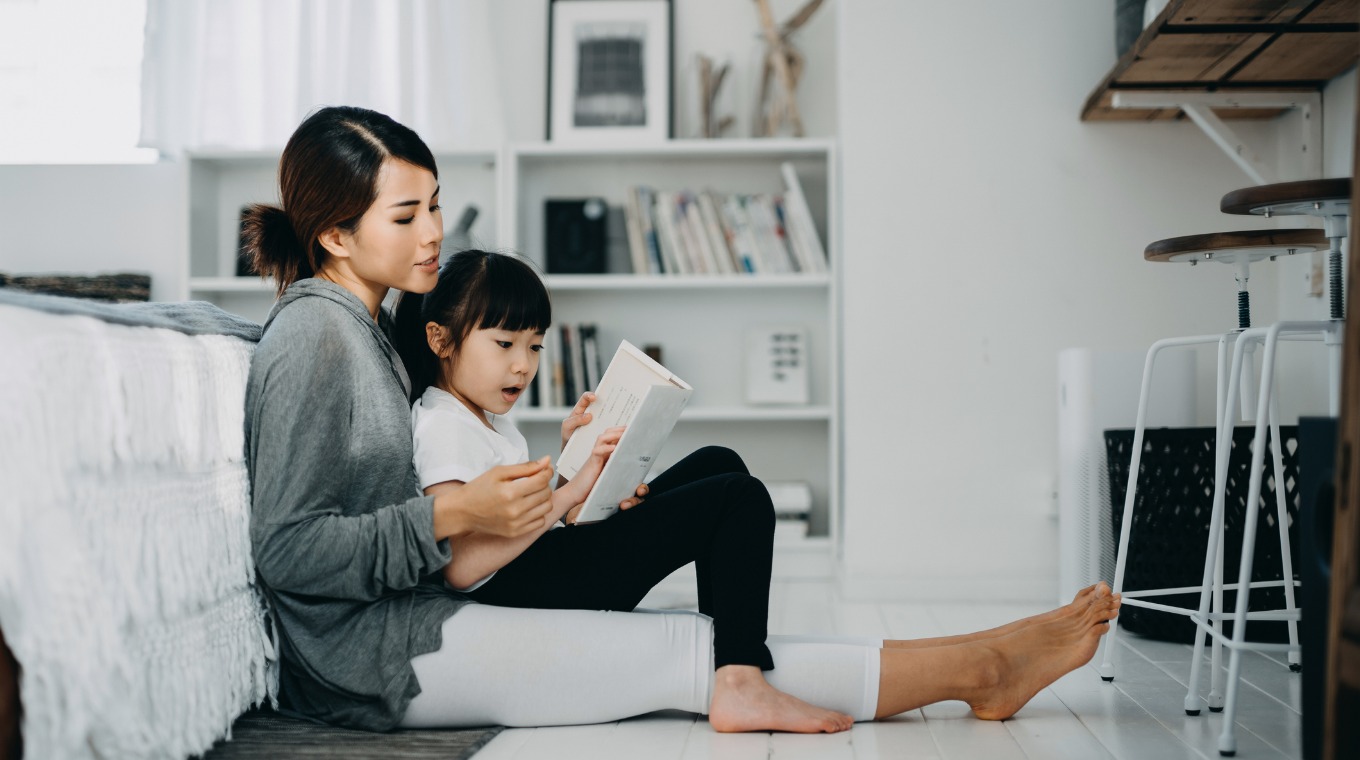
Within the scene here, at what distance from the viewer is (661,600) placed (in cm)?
260

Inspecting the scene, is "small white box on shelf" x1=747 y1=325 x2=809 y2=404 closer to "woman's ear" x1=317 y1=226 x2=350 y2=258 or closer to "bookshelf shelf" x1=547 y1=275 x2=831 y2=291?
"bookshelf shelf" x1=547 y1=275 x2=831 y2=291

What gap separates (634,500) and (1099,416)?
1227mm

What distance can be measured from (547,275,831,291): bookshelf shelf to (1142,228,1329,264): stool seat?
1.30 m

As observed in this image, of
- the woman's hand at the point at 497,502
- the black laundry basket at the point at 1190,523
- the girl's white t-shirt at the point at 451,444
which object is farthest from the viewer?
the black laundry basket at the point at 1190,523

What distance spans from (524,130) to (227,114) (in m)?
0.80

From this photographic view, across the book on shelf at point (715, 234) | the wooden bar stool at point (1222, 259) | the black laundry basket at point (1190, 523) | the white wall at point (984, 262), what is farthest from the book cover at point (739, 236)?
the wooden bar stool at point (1222, 259)

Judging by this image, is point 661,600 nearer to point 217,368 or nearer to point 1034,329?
point 1034,329

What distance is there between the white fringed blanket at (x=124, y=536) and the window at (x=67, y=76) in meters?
2.16

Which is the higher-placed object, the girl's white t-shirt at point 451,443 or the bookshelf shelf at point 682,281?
the bookshelf shelf at point 682,281

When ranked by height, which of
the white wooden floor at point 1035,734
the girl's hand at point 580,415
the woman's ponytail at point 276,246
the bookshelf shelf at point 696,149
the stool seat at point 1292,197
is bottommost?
the white wooden floor at point 1035,734

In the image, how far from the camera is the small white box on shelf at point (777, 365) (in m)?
2.96

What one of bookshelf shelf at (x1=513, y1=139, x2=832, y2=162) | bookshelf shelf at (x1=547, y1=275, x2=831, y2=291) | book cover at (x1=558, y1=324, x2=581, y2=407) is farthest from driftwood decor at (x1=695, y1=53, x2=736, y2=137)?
book cover at (x1=558, y1=324, x2=581, y2=407)

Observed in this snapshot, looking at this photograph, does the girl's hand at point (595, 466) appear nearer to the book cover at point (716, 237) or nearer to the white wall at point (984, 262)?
the white wall at point (984, 262)

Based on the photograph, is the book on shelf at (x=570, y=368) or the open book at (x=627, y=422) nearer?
the open book at (x=627, y=422)
